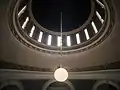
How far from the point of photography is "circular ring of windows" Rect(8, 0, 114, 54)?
8523mm

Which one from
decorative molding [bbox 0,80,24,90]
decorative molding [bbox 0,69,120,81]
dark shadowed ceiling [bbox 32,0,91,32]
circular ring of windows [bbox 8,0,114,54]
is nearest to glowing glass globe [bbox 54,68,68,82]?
circular ring of windows [bbox 8,0,114,54]

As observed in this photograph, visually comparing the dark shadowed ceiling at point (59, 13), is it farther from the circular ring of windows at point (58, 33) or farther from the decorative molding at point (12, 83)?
the decorative molding at point (12, 83)

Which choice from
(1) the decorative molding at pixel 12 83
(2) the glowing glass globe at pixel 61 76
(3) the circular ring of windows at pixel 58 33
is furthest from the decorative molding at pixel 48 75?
(2) the glowing glass globe at pixel 61 76

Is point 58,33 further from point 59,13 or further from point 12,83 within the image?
point 12,83

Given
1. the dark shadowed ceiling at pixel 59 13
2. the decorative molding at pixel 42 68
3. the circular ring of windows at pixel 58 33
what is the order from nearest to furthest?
1. the circular ring of windows at pixel 58 33
2. the decorative molding at pixel 42 68
3. the dark shadowed ceiling at pixel 59 13

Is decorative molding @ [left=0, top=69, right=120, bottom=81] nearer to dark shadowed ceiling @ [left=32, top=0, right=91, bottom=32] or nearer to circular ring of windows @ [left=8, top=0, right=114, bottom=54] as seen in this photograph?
circular ring of windows @ [left=8, top=0, right=114, bottom=54]

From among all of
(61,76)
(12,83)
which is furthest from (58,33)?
(61,76)

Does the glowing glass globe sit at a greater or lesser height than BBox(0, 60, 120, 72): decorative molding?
lesser

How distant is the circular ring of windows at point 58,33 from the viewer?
28.0ft

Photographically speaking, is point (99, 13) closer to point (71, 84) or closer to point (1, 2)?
point (71, 84)

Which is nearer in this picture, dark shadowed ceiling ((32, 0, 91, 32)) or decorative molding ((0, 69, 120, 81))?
decorative molding ((0, 69, 120, 81))

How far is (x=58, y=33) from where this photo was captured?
34.0 ft

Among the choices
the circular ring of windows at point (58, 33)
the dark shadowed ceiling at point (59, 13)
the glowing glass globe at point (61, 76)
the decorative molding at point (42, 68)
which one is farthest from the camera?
the dark shadowed ceiling at point (59, 13)

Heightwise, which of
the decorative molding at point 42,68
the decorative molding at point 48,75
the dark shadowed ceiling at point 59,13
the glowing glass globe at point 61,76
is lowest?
the glowing glass globe at point 61,76
